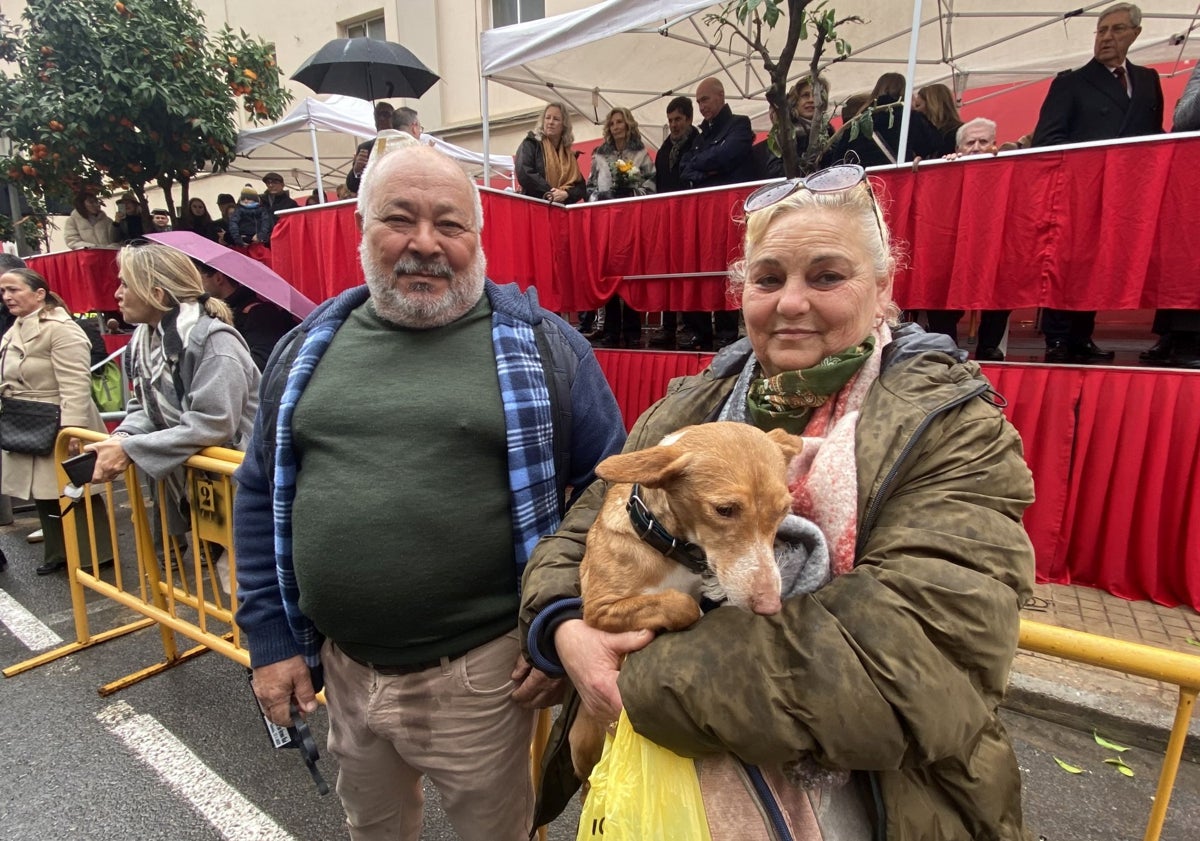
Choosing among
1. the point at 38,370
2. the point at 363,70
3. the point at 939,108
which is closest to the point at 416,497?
the point at 38,370

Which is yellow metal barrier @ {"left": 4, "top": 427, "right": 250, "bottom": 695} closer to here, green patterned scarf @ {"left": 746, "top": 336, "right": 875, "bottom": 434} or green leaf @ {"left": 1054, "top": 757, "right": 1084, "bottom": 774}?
green patterned scarf @ {"left": 746, "top": 336, "right": 875, "bottom": 434}

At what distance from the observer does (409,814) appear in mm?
2027

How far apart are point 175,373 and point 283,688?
6.55ft

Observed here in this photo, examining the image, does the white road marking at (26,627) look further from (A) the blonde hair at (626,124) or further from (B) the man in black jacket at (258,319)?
(A) the blonde hair at (626,124)

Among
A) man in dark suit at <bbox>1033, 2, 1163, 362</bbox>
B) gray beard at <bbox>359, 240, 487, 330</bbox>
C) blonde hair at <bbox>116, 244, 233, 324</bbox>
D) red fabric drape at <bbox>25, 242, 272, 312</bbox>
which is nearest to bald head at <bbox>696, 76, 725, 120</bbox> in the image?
man in dark suit at <bbox>1033, 2, 1163, 362</bbox>

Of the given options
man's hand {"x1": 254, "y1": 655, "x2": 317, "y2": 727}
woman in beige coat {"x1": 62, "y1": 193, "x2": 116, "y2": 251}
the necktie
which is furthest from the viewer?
woman in beige coat {"x1": 62, "y1": 193, "x2": 116, "y2": 251}

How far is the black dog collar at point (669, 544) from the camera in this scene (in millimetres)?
1218

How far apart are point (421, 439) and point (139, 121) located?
32.5ft

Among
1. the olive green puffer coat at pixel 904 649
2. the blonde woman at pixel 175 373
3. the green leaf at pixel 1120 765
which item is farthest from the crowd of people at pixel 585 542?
the green leaf at pixel 1120 765

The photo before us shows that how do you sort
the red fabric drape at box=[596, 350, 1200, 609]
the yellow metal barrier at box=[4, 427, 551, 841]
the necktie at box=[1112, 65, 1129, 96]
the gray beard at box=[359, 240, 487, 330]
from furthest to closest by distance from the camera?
the necktie at box=[1112, 65, 1129, 96] → the red fabric drape at box=[596, 350, 1200, 609] → the yellow metal barrier at box=[4, 427, 551, 841] → the gray beard at box=[359, 240, 487, 330]

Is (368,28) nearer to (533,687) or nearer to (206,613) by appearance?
(206,613)

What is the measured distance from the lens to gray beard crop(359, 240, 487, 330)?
174 centimetres

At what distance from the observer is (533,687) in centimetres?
170

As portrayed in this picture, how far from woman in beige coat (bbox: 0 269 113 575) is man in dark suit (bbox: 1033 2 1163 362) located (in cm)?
767
